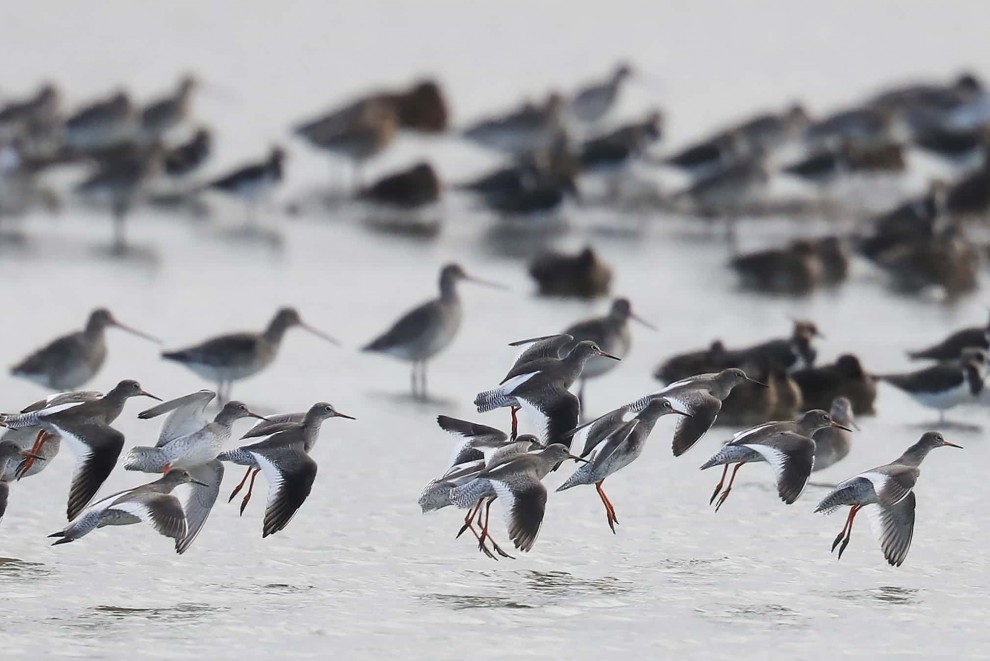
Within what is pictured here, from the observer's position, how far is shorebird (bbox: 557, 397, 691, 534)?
9.23m

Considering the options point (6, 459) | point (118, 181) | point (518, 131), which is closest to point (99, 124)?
point (118, 181)

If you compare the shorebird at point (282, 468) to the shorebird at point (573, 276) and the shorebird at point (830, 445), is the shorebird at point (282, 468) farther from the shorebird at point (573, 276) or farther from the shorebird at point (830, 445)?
the shorebird at point (573, 276)

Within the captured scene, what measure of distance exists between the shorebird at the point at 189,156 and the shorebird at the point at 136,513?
15742 mm

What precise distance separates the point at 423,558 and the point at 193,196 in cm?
1568

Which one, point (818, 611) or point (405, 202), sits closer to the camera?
point (818, 611)

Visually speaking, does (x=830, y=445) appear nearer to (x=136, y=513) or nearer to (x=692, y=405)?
(x=692, y=405)

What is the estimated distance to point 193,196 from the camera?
79.4 feet


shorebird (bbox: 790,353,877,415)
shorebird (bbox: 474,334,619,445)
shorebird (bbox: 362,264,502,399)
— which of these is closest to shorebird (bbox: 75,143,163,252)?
shorebird (bbox: 362,264,502,399)

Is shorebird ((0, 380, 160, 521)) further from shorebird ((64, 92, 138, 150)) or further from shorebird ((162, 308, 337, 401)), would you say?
shorebird ((64, 92, 138, 150))

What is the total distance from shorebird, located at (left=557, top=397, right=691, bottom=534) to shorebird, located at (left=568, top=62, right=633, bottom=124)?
1899 centimetres

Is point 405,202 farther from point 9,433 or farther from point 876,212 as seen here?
point 9,433

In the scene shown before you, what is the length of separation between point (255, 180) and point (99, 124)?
4.30m

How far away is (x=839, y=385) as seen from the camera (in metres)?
12.7

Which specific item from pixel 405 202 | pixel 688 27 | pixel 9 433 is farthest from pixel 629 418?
pixel 688 27
